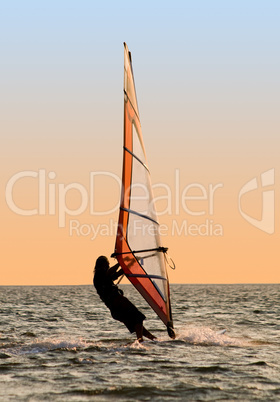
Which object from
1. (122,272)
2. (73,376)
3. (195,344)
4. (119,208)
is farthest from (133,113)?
(73,376)

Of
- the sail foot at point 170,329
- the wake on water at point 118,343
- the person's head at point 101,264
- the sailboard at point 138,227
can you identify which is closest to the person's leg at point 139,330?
the wake on water at point 118,343

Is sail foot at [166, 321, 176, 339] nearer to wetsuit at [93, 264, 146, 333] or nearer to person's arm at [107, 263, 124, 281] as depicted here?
wetsuit at [93, 264, 146, 333]

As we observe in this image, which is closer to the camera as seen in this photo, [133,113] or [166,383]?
[166,383]

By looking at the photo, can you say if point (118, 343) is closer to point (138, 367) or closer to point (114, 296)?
point (114, 296)

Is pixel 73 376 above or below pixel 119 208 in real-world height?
below

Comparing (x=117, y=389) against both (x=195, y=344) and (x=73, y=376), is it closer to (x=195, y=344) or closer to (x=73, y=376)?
(x=73, y=376)

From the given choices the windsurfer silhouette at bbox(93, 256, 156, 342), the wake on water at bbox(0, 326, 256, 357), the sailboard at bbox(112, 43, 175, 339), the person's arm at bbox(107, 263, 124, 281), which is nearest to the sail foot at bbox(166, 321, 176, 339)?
the sailboard at bbox(112, 43, 175, 339)

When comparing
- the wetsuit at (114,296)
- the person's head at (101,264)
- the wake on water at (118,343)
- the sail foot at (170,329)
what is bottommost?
the wake on water at (118,343)

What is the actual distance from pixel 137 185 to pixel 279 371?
14.9 ft

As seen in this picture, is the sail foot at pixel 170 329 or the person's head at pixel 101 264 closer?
the person's head at pixel 101 264

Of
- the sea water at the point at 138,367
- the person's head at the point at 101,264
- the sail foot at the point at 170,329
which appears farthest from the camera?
the sail foot at the point at 170,329

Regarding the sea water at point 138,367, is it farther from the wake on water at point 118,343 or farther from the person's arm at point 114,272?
the person's arm at point 114,272

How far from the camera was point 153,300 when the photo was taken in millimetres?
12148

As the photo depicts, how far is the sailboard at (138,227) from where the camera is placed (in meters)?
11.7
